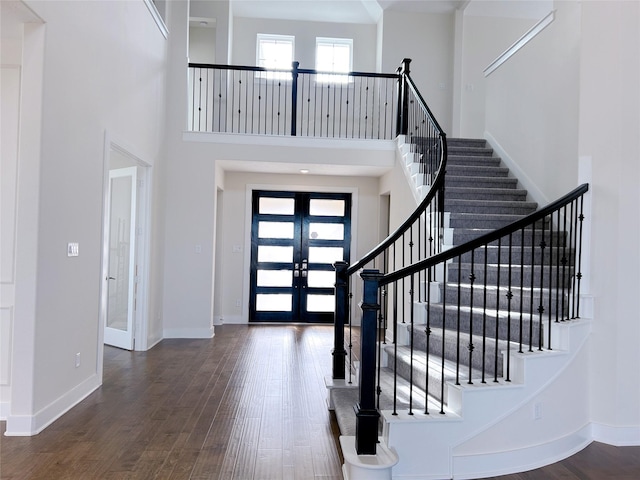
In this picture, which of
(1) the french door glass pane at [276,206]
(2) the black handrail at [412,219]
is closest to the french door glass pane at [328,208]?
(1) the french door glass pane at [276,206]

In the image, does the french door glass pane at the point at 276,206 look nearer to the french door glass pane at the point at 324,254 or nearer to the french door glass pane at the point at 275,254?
the french door glass pane at the point at 275,254

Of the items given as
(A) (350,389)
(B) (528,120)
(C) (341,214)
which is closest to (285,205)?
(C) (341,214)

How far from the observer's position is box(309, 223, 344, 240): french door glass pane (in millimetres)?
8039

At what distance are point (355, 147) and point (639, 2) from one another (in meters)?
3.87

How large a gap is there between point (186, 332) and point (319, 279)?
8.58 feet

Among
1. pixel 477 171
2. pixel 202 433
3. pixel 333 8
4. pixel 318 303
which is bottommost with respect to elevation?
pixel 202 433

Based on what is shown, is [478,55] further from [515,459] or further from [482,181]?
[515,459]

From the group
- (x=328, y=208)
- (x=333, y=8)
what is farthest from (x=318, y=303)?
(x=333, y=8)

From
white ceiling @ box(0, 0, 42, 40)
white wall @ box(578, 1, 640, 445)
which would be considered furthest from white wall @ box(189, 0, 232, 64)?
white wall @ box(578, 1, 640, 445)

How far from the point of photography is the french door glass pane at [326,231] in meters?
8.04

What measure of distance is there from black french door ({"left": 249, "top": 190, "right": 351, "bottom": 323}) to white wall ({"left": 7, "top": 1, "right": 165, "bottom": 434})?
3.48m

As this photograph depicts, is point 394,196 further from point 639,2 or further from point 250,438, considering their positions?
point 250,438

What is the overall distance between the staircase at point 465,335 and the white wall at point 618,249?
28cm

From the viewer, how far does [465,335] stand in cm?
338
